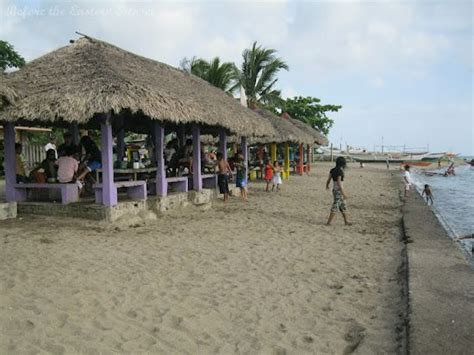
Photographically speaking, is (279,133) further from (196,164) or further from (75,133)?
(75,133)

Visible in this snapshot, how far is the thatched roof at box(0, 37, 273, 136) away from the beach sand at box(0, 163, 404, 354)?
1944 millimetres

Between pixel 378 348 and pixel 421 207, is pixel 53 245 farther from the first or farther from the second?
pixel 421 207

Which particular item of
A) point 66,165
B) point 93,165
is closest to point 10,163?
point 66,165

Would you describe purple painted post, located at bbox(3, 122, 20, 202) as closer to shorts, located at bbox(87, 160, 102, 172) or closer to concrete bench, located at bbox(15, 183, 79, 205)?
concrete bench, located at bbox(15, 183, 79, 205)

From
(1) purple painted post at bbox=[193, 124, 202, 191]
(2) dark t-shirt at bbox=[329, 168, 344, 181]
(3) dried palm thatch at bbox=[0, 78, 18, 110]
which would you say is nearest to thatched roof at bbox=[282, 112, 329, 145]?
(1) purple painted post at bbox=[193, 124, 202, 191]

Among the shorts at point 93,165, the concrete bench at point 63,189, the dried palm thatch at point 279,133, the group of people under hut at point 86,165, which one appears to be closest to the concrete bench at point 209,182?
the group of people under hut at point 86,165

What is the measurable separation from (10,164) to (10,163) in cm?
2

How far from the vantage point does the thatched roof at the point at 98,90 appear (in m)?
6.97

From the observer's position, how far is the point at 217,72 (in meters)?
22.5

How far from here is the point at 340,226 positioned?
8141 mm

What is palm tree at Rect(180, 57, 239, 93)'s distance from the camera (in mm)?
22594

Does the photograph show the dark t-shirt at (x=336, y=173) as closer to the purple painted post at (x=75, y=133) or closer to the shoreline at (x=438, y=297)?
the shoreline at (x=438, y=297)

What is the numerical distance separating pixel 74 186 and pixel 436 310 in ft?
21.2

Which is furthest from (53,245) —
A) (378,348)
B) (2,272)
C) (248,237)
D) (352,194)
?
(352,194)
